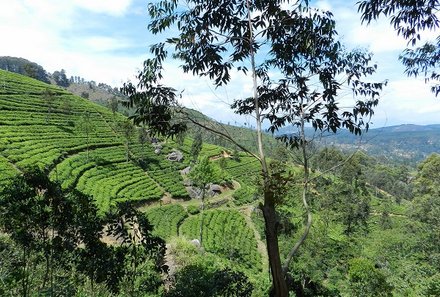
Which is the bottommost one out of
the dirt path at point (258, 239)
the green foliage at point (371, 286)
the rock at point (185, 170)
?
the dirt path at point (258, 239)

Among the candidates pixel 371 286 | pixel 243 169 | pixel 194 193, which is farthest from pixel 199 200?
pixel 371 286

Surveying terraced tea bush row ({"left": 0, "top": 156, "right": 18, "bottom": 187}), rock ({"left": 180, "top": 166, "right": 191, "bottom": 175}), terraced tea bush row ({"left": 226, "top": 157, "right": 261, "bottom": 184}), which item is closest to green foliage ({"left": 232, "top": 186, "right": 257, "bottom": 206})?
terraced tea bush row ({"left": 226, "top": 157, "right": 261, "bottom": 184})

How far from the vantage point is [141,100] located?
7.03m

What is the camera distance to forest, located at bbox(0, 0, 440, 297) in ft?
22.3

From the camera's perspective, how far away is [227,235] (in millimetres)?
43906

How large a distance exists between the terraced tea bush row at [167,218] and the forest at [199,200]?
23cm

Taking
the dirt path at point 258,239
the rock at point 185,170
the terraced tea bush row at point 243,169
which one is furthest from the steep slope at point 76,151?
the terraced tea bush row at point 243,169

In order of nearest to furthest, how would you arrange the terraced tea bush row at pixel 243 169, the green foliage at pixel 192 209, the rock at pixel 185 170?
the green foliage at pixel 192 209 < the rock at pixel 185 170 < the terraced tea bush row at pixel 243 169

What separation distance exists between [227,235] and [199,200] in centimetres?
1533

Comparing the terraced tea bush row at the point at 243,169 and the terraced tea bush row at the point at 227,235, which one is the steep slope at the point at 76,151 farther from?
the terraced tea bush row at the point at 243,169

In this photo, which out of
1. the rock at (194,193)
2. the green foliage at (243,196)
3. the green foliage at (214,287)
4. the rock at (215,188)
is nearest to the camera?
the green foliage at (214,287)

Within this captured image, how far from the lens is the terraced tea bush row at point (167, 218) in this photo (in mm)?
40656

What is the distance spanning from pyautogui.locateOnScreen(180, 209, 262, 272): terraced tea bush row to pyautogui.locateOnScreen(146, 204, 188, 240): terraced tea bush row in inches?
48.1

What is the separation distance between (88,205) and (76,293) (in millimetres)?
3423
